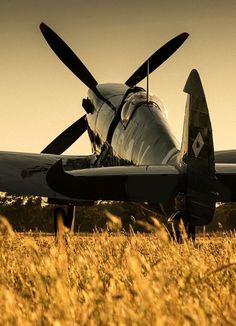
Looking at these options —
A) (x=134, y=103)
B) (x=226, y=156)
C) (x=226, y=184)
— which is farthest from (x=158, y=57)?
(x=226, y=184)

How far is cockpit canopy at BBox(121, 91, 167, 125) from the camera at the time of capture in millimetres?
14477

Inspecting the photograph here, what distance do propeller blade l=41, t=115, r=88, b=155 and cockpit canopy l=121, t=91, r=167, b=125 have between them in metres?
3.52


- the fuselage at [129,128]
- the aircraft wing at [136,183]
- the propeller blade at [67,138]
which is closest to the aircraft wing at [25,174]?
the fuselage at [129,128]

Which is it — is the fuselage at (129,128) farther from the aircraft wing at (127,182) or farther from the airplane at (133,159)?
the aircraft wing at (127,182)

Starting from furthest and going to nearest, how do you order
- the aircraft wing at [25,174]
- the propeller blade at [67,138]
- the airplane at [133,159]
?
1. the propeller blade at [67,138]
2. the aircraft wing at [25,174]
3. the airplane at [133,159]

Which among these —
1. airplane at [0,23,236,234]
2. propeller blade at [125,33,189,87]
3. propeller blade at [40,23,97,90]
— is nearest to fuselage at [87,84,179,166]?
airplane at [0,23,236,234]

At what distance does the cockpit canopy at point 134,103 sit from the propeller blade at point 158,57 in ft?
11.7

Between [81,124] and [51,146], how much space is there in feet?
3.15

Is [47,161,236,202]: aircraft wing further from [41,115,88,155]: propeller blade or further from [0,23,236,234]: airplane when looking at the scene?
[41,115,88,155]: propeller blade

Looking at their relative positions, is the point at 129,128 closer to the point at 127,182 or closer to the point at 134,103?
the point at 134,103

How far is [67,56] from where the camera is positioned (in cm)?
1855

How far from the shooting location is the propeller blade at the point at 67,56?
18469 mm

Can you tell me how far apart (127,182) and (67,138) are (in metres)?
7.93

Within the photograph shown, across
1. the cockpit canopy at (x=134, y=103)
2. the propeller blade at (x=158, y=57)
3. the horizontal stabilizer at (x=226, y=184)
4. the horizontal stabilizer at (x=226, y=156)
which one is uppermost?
the propeller blade at (x=158, y=57)
